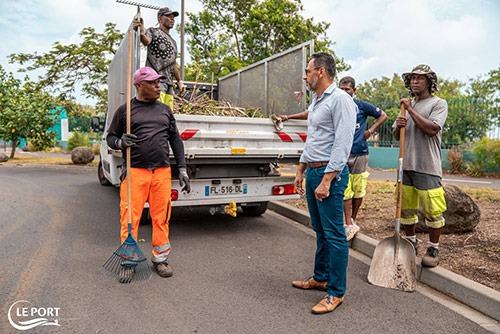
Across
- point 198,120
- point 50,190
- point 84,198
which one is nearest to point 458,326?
point 198,120

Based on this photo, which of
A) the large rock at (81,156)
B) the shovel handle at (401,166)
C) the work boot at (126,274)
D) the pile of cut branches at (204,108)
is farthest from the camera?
the large rock at (81,156)

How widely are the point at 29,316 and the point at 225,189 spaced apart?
288 centimetres

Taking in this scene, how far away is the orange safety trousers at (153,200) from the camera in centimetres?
396

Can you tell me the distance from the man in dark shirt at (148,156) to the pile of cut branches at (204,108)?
154 cm

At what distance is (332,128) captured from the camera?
332cm

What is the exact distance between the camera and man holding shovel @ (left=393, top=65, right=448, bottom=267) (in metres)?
3.89

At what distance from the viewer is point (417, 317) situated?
3195 mm

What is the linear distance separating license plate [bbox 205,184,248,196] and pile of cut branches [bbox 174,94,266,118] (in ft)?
3.48

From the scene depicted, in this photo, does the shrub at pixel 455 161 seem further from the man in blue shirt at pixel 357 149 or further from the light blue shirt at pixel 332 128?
the light blue shirt at pixel 332 128

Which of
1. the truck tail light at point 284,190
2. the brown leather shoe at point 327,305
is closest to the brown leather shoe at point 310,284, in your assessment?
the brown leather shoe at point 327,305

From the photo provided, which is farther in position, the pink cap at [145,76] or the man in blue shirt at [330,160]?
the pink cap at [145,76]

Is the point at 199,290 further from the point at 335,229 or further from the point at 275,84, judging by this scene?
the point at 275,84

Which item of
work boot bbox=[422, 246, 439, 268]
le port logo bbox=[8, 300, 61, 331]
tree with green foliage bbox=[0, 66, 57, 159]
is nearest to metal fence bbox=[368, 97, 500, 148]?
work boot bbox=[422, 246, 439, 268]

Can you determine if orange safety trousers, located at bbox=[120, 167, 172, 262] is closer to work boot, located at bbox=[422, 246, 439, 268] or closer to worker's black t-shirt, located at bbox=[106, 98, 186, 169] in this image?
worker's black t-shirt, located at bbox=[106, 98, 186, 169]
